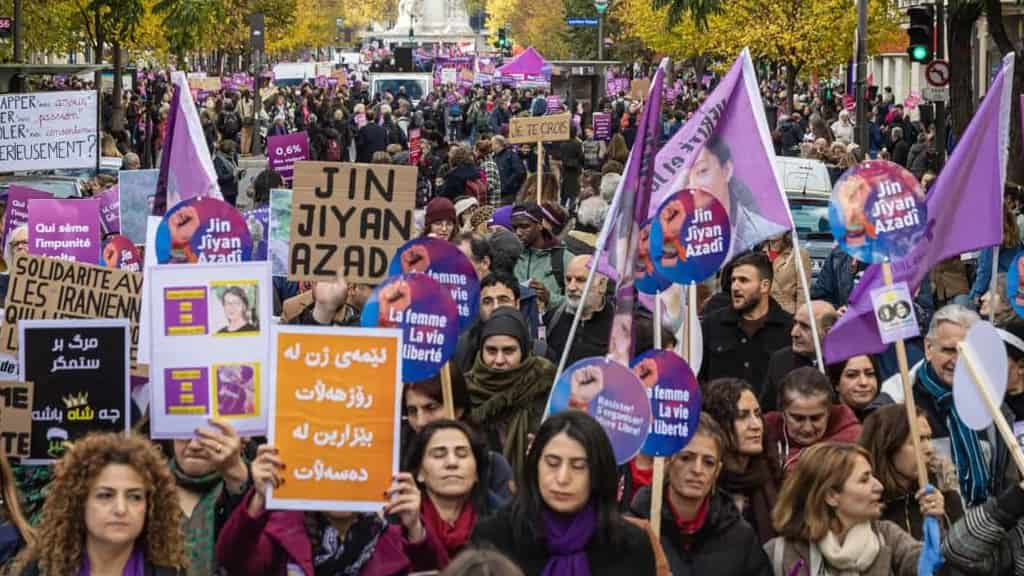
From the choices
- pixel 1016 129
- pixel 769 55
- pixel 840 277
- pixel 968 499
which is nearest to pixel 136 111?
pixel 769 55

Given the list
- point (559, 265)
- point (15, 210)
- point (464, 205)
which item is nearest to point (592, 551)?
point (559, 265)

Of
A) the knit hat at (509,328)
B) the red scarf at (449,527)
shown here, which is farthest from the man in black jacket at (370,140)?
the red scarf at (449,527)

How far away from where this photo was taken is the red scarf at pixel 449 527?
6363 mm

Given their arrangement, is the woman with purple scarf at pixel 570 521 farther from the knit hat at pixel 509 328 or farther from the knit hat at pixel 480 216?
the knit hat at pixel 480 216

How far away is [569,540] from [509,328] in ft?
8.26

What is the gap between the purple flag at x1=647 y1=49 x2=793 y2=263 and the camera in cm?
997

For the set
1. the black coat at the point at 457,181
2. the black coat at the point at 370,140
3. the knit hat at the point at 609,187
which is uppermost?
the black coat at the point at 370,140

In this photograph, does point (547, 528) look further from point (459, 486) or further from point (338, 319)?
point (338, 319)

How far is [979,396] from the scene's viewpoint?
6.21 meters

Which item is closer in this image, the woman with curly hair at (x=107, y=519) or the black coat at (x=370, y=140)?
the woman with curly hair at (x=107, y=519)

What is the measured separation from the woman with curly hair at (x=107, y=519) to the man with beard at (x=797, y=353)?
13.3 feet

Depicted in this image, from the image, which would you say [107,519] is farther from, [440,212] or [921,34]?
[921,34]

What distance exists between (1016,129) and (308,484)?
18241 millimetres

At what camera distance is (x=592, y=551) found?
5.89 metres
